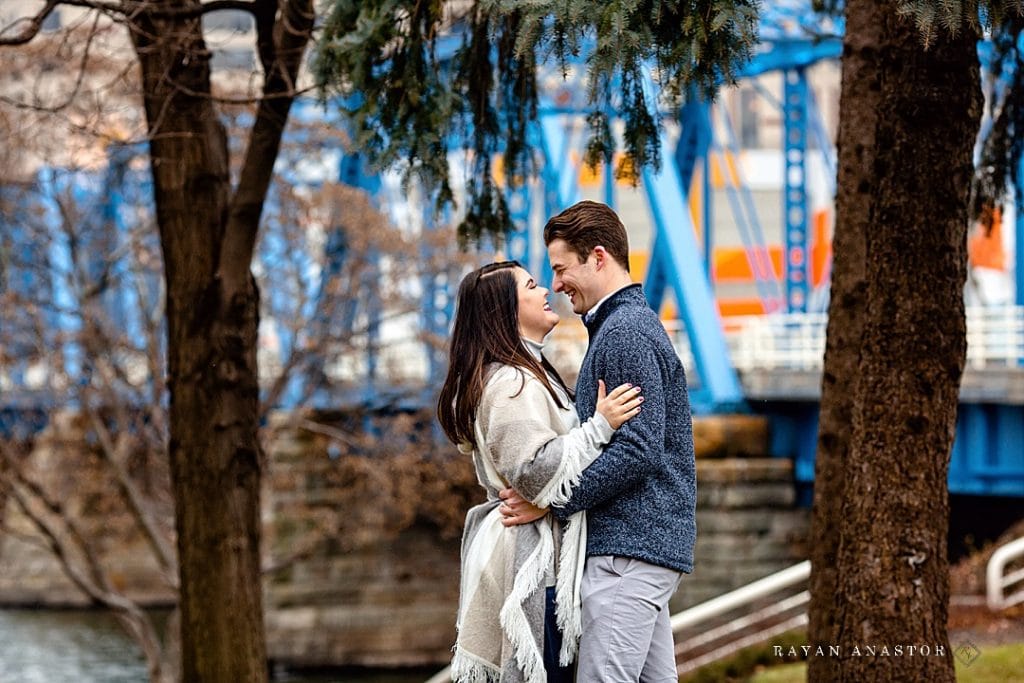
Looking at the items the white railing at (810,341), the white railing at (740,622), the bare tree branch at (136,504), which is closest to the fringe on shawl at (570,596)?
the white railing at (740,622)

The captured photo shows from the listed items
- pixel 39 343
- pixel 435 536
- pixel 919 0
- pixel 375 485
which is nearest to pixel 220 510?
pixel 919 0

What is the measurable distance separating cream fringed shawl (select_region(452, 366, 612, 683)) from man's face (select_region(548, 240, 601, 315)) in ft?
0.99

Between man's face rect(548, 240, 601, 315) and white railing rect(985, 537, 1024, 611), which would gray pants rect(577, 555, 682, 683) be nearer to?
man's face rect(548, 240, 601, 315)

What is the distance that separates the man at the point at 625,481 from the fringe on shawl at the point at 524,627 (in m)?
0.12

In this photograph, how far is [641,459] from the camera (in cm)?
404

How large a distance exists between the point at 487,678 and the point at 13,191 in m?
13.3

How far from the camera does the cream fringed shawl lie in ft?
13.4

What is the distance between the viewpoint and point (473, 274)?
4340 mm

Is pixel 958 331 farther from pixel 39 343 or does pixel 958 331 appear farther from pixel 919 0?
pixel 39 343

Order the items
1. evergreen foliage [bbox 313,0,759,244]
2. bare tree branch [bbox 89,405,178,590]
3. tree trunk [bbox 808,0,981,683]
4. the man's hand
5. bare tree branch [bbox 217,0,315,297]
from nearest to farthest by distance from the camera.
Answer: the man's hand, tree trunk [bbox 808,0,981,683], evergreen foliage [bbox 313,0,759,244], bare tree branch [bbox 217,0,315,297], bare tree branch [bbox 89,405,178,590]

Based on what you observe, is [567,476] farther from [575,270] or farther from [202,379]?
[202,379]

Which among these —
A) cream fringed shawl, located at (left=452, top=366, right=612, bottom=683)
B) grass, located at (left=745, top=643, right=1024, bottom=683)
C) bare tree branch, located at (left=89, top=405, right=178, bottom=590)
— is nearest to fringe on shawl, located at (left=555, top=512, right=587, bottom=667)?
cream fringed shawl, located at (left=452, top=366, right=612, bottom=683)

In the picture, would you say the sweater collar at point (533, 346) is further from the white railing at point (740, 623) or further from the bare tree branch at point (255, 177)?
the white railing at point (740, 623)

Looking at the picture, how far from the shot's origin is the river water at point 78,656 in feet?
64.0
